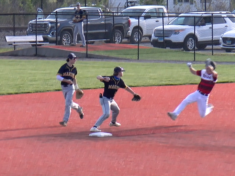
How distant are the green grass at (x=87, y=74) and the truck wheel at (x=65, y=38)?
480 cm

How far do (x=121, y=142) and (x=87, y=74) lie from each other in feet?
40.7

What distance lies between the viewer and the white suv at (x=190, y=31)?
106ft

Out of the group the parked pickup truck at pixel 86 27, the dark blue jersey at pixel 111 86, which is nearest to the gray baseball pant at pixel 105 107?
the dark blue jersey at pixel 111 86

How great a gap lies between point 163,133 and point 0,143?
3229mm

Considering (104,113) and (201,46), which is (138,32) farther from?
(104,113)

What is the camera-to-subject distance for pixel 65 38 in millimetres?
32438

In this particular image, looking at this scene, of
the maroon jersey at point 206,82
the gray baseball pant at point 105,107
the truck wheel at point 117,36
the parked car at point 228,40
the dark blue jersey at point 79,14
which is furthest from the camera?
the truck wheel at point 117,36

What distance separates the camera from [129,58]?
96.0ft

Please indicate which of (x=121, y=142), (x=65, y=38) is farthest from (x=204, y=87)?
(x=65, y=38)

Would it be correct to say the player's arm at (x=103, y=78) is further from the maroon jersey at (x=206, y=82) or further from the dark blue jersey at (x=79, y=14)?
the dark blue jersey at (x=79, y=14)

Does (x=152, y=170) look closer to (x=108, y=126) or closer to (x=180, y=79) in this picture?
(x=108, y=126)

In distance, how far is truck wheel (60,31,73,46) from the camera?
32219 mm

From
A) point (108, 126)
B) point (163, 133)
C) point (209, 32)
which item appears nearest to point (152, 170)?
point (163, 133)

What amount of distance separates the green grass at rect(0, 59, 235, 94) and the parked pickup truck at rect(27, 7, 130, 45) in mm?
4916
